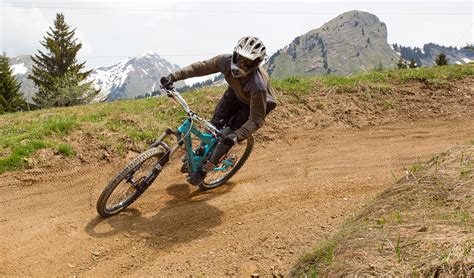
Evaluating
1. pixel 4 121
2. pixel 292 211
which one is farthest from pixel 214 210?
pixel 4 121

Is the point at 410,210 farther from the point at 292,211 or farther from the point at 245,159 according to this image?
the point at 245,159

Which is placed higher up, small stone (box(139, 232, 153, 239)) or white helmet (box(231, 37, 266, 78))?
white helmet (box(231, 37, 266, 78))

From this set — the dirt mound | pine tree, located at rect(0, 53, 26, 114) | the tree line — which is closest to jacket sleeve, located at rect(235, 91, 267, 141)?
the dirt mound

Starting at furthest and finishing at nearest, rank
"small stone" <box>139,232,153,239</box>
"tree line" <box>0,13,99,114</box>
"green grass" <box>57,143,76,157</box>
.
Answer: "tree line" <box>0,13,99,114</box> < "green grass" <box>57,143,76,157</box> < "small stone" <box>139,232,153,239</box>

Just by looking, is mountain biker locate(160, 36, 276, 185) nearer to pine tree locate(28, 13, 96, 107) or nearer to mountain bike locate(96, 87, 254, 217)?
mountain bike locate(96, 87, 254, 217)

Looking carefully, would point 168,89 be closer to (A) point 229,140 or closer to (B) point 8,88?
(A) point 229,140

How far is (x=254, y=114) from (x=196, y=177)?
4.90 ft

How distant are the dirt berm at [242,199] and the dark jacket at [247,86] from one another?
1649mm

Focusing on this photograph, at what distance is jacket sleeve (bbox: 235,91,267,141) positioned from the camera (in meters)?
6.56

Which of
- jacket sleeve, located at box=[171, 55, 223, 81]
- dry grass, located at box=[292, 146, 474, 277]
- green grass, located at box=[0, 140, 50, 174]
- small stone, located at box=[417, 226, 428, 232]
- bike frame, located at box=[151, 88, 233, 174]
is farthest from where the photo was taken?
green grass, located at box=[0, 140, 50, 174]

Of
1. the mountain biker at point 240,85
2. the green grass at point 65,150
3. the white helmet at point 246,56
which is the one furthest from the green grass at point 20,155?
the white helmet at point 246,56

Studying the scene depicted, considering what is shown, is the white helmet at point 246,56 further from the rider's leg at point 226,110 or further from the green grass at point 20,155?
the green grass at point 20,155

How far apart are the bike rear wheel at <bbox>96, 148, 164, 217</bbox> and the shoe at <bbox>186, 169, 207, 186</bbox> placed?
65cm

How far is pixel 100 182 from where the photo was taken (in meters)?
8.03
